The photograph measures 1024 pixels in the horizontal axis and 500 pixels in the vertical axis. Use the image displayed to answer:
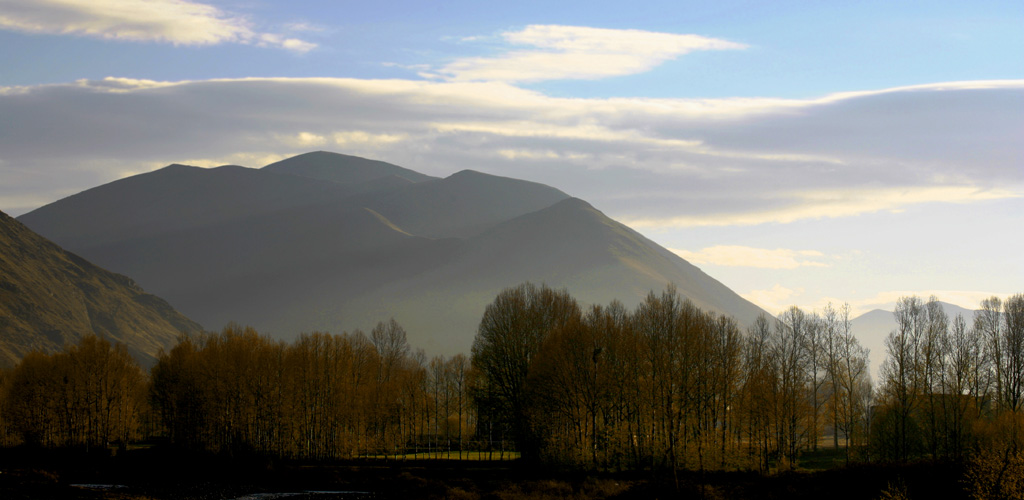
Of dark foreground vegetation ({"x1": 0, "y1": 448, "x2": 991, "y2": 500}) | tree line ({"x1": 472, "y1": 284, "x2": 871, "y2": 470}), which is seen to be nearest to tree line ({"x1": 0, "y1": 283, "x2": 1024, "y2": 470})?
tree line ({"x1": 472, "y1": 284, "x2": 871, "y2": 470})

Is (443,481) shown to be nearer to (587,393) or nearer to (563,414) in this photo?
(563,414)

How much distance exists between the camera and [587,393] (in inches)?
2876

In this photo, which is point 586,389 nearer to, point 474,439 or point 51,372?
point 474,439

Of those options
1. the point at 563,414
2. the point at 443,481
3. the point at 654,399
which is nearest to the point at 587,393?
the point at 563,414

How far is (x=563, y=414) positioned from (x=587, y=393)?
13.7 ft

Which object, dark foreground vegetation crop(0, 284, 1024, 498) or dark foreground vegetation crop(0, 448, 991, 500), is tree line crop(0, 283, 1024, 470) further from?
dark foreground vegetation crop(0, 448, 991, 500)

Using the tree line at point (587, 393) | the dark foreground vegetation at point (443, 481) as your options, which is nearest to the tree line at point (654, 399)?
the tree line at point (587, 393)

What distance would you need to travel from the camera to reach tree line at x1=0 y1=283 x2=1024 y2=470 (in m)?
73.1

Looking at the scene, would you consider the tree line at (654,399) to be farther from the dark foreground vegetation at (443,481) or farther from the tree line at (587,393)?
the dark foreground vegetation at (443,481)

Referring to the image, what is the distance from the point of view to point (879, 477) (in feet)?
192

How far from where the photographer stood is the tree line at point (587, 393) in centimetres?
7312

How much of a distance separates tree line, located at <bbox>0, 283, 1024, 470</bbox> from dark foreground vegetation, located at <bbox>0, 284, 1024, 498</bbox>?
28 centimetres

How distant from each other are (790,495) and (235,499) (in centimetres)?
4284

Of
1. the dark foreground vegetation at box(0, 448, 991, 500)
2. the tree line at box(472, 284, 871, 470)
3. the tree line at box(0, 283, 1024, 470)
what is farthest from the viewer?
the tree line at box(0, 283, 1024, 470)
